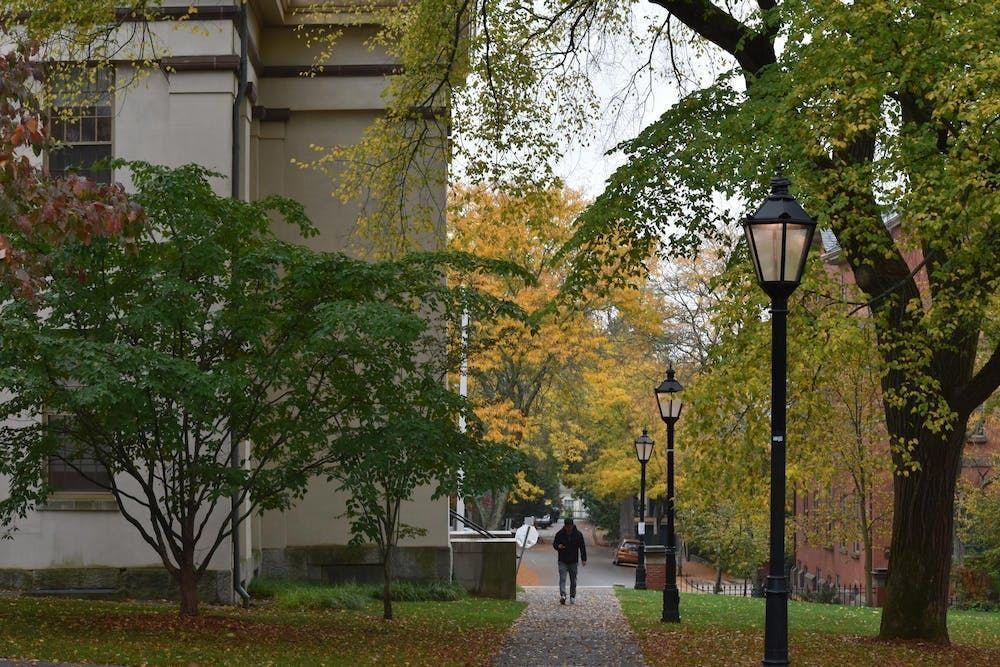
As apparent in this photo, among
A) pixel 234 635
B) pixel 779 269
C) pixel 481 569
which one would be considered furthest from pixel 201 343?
pixel 481 569

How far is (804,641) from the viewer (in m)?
17.4

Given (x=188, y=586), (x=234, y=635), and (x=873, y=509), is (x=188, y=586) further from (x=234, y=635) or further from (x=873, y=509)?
(x=873, y=509)

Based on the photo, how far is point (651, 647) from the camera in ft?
54.4

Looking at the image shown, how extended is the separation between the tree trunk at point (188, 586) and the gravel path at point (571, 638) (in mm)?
3729

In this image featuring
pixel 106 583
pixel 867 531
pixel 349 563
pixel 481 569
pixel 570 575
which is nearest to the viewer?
pixel 106 583

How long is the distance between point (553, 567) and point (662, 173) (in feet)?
147

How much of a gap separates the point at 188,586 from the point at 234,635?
1622 millimetres


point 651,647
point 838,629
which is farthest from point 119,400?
point 838,629

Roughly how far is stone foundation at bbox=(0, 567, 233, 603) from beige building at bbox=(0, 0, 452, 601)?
20 mm

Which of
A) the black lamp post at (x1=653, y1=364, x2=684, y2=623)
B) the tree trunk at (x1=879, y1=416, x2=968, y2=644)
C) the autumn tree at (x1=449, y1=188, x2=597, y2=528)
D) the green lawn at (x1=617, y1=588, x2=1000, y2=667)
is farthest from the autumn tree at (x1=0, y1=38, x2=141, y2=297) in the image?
the autumn tree at (x1=449, y1=188, x2=597, y2=528)

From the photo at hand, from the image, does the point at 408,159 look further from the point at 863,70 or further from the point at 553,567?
the point at 553,567

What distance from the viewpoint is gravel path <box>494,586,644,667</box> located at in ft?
49.7

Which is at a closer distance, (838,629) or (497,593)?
(838,629)

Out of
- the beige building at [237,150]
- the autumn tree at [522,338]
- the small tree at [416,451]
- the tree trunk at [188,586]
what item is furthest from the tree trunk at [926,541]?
the autumn tree at [522,338]
